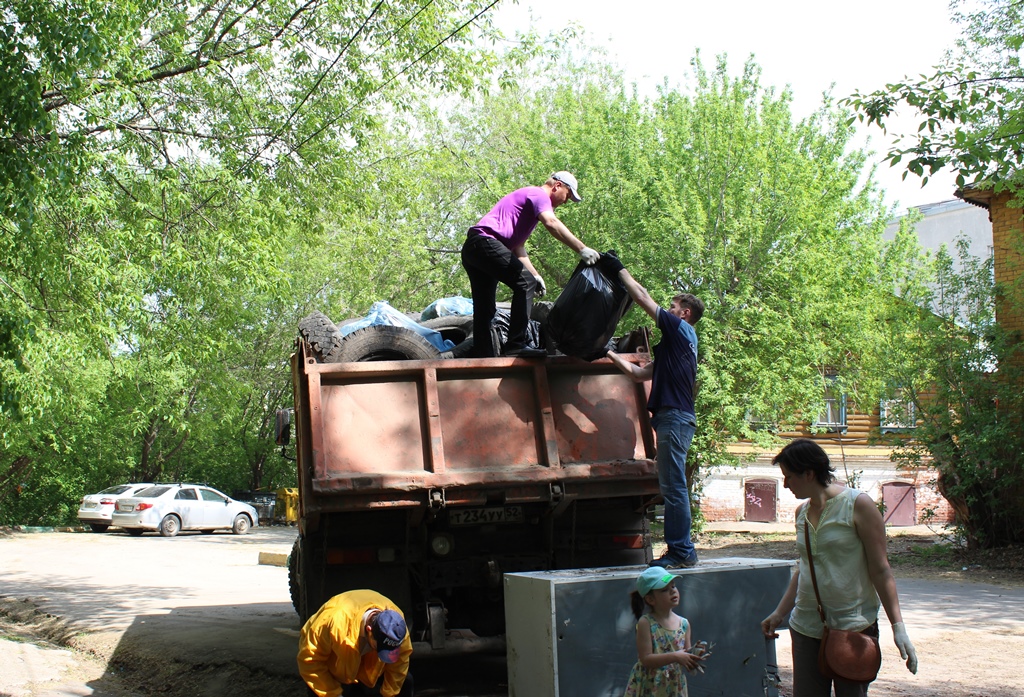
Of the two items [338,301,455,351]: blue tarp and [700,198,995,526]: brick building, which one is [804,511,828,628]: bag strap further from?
[700,198,995,526]: brick building

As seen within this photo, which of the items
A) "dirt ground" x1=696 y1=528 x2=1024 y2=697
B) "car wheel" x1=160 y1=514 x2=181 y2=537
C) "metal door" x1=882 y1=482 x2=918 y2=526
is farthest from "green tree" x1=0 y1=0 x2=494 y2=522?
"metal door" x1=882 y1=482 x2=918 y2=526

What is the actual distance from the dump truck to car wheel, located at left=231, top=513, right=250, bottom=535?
853 inches

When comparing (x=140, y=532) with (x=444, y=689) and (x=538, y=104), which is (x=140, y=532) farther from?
(x=444, y=689)

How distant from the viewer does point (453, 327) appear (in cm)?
760

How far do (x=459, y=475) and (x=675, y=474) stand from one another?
1.33 meters

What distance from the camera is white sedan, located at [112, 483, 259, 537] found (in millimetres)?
24709

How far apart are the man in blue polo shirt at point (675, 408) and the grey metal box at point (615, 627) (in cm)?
19

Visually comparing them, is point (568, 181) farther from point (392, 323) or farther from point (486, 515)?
point (486, 515)

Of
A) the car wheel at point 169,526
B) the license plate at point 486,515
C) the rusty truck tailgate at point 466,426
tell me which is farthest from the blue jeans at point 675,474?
the car wheel at point 169,526

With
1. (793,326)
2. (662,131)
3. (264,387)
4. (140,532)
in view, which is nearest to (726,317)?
(793,326)

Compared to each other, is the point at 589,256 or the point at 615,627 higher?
the point at 589,256

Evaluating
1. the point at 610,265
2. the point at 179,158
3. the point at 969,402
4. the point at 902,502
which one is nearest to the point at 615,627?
the point at 610,265

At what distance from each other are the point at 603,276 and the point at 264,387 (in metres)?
27.5

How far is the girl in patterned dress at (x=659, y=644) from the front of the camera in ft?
13.4
